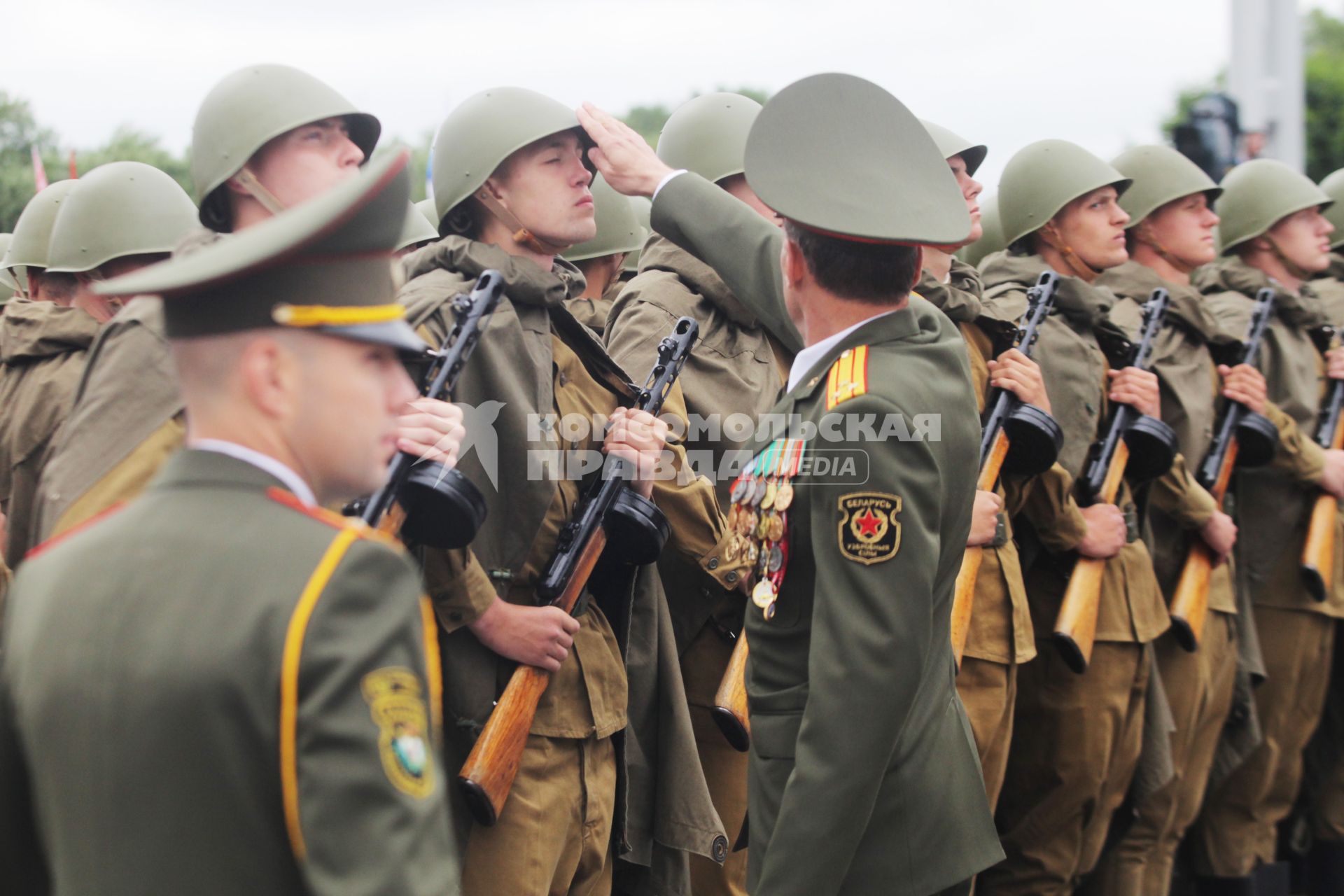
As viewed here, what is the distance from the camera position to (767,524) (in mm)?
3070

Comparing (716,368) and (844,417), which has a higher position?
(844,417)

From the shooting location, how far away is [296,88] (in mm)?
3574

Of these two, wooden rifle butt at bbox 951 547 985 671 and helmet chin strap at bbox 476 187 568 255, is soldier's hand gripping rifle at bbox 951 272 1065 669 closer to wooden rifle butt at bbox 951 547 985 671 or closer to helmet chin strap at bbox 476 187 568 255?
wooden rifle butt at bbox 951 547 985 671

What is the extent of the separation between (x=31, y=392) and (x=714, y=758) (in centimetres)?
229

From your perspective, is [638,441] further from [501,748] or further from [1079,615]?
[1079,615]

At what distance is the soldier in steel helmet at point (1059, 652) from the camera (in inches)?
A: 212

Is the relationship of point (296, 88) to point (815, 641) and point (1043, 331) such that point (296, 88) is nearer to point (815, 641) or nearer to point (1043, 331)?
point (815, 641)

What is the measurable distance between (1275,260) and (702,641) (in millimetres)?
4048

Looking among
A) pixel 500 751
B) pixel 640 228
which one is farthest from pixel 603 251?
pixel 500 751

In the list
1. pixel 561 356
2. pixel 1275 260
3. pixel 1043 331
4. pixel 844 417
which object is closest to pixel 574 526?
pixel 561 356

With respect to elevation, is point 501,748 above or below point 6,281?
above

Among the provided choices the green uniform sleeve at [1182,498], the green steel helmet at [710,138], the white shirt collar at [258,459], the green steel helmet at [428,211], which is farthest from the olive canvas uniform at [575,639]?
the green steel helmet at [428,211]

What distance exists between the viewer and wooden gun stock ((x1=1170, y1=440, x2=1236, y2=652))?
572 cm

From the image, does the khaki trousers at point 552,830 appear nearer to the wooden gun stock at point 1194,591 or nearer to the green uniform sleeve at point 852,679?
the green uniform sleeve at point 852,679
